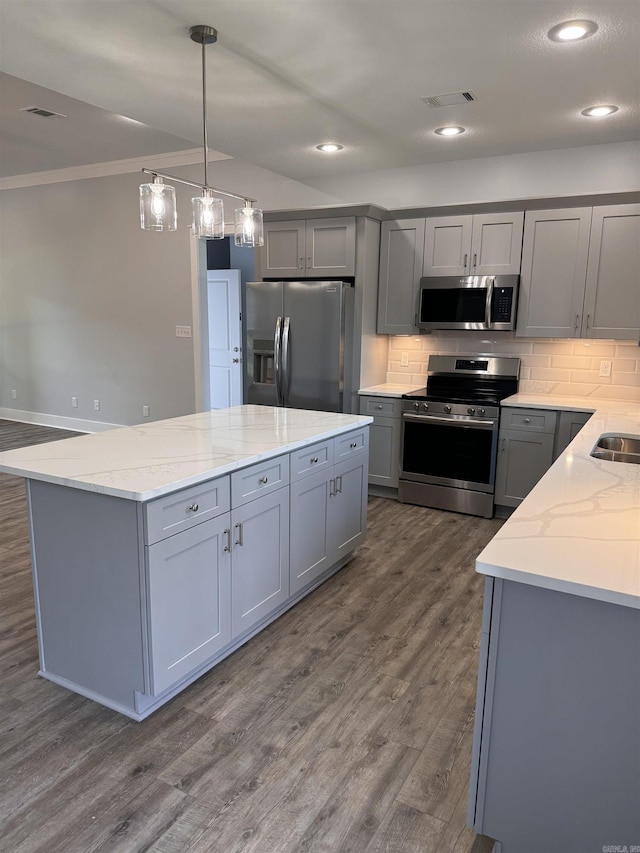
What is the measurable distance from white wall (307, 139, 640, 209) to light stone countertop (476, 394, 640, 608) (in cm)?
263

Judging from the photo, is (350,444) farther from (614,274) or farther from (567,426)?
(614,274)

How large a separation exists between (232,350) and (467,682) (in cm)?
549

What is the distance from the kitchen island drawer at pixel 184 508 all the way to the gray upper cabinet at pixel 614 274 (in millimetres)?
3065

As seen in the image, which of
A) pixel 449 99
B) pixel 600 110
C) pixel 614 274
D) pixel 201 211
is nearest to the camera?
pixel 201 211

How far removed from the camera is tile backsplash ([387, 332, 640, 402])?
4246mm

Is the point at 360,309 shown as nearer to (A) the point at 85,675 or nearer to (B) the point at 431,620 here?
(B) the point at 431,620

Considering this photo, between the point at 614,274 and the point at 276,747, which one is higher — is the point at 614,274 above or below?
above

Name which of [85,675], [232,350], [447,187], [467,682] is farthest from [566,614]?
[232,350]

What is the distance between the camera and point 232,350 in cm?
721

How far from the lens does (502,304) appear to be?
425 cm

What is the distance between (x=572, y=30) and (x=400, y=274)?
2.35m

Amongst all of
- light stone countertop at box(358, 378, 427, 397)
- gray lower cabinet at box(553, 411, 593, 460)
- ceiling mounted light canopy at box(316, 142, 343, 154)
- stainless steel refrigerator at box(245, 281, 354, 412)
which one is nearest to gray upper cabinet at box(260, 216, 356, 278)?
stainless steel refrigerator at box(245, 281, 354, 412)

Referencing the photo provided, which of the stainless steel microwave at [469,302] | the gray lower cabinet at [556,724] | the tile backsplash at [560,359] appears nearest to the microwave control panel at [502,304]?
the stainless steel microwave at [469,302]

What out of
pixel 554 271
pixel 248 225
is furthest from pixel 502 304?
pixel 248 225
